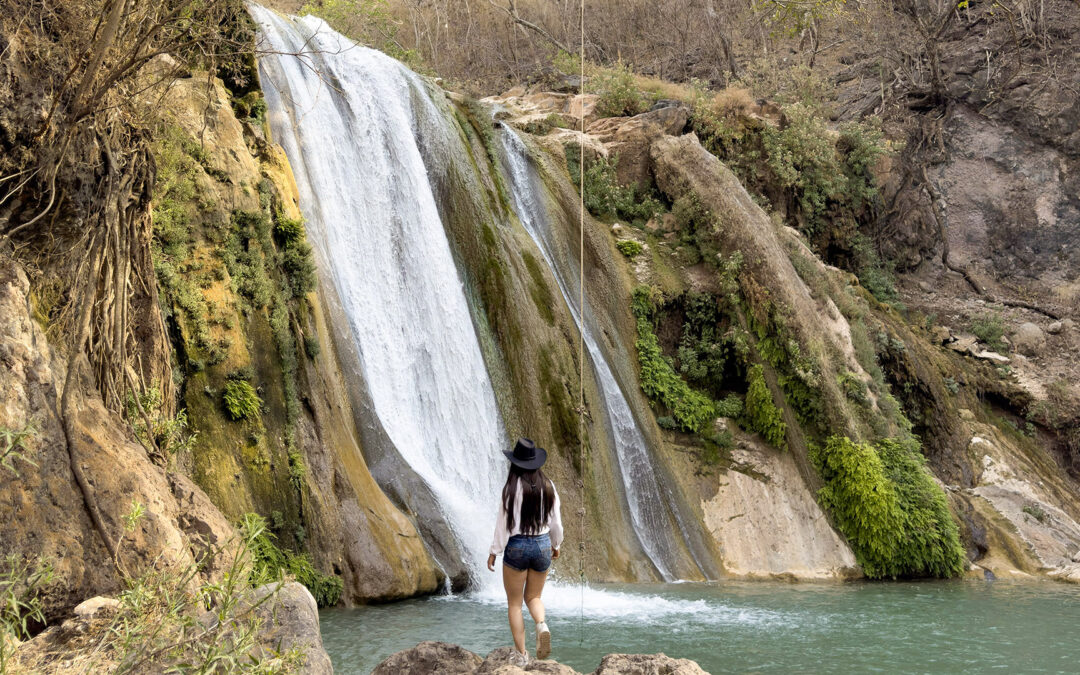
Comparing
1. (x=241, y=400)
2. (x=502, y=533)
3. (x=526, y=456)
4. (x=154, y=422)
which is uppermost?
(x=241, y=400)

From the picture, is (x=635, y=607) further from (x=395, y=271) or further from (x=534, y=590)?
(x=395, y=271)

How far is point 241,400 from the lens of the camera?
9.73 metres

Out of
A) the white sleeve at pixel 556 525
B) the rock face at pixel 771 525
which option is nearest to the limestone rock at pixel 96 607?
the white sleeve at pixel 556 525

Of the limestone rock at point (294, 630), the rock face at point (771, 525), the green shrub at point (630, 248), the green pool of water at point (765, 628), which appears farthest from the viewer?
the green shrub at point (630, 248)

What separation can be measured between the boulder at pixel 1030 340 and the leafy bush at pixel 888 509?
918 cm

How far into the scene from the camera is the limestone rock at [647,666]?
4.44m

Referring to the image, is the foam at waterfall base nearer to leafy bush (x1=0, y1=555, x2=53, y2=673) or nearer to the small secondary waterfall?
the small secondary waterfall

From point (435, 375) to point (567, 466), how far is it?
2.53 meters

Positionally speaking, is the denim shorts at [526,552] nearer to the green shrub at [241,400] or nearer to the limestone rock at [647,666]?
the limestone rock at [647,666]

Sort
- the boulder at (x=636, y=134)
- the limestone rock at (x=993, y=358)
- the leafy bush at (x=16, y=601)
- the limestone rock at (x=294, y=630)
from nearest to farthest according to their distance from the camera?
the leafy bush at (x=16, y=601)
the limestone rock at (x=294, y=630)
the boulder at (x=636, y=134)
the limestone rock at (x=993, y=358)

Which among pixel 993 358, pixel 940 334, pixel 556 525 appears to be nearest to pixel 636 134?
pixel 940 334

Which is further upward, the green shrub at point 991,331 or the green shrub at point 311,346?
the green shrub at point 991,331

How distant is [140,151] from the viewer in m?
7.40

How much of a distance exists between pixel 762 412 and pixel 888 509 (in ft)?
8.84
